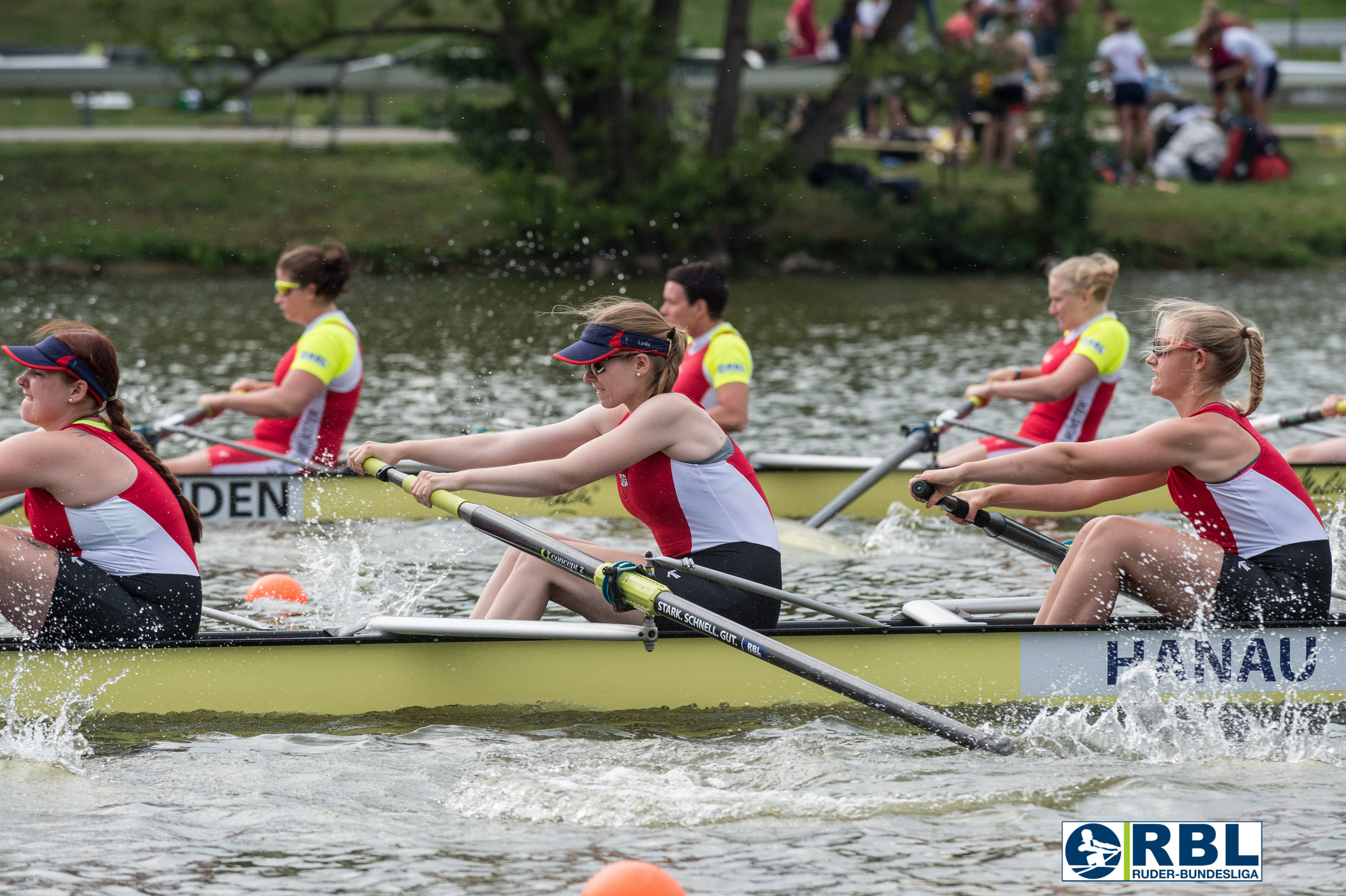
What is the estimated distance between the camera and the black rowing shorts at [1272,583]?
5.54 metres

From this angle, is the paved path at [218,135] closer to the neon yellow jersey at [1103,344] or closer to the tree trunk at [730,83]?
the tree trunk at [730,83]

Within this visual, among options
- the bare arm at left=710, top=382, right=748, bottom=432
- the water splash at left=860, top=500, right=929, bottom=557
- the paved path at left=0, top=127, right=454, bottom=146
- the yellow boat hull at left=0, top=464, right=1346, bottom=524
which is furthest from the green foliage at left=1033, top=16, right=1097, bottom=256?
the bare arm at left=710, top=382, right=748, bottom=432

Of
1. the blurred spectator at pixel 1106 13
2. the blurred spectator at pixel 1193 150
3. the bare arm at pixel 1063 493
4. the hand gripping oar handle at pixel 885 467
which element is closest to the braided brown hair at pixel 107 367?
the bare arm at pixel 1063 493

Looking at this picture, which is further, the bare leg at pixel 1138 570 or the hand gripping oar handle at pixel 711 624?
the bare leg at pixel 1138 570

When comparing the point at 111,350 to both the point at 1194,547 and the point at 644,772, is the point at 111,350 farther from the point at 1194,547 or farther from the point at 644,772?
the point at 1194,547

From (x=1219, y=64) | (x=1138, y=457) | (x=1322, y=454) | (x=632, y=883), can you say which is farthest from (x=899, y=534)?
(x=1219, y=64)

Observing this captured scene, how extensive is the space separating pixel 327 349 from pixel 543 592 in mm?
3333

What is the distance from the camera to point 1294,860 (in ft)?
15.4

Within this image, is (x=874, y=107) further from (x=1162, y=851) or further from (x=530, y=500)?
(x=1162, y=851)

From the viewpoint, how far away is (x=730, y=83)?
2075cm

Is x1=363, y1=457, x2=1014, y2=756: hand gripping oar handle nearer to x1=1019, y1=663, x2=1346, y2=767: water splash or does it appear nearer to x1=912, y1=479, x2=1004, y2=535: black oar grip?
x1=1019, y1=663, x2=1346, y2=767: water splash

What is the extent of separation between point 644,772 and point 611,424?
1.32 metres

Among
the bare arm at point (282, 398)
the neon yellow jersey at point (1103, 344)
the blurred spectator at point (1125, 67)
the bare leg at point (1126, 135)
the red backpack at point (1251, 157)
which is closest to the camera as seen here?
the bare arm at point (282, 398)

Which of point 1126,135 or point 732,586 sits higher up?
point 1126,135
